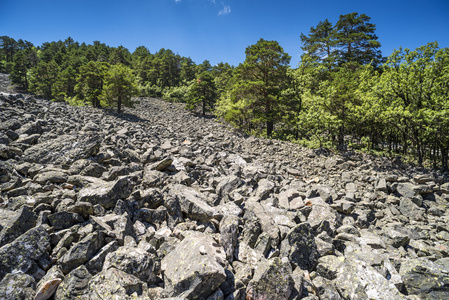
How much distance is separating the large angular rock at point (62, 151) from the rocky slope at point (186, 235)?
0.18 feet

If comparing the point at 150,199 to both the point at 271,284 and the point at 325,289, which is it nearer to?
the point at 271,284

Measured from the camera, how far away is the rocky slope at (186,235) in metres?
3.47

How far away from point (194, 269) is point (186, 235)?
1345 millimetres

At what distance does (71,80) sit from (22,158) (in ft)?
165

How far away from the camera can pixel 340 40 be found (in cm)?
3269

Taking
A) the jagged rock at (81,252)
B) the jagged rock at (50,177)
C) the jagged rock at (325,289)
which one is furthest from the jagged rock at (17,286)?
the jagged rock at (325,289)

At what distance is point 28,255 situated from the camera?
3.48 meters

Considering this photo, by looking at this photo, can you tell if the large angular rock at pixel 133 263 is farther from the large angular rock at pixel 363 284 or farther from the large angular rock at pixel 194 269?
the large angular rock at pixel 363 284

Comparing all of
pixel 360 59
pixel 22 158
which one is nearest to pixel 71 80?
pixel 22 158

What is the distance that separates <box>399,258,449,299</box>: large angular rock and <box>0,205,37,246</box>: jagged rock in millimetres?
8114

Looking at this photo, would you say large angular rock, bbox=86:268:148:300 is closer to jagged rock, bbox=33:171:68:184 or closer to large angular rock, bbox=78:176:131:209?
large angular rock, bbox=78:176:131:209

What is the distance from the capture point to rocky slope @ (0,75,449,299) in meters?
3.47

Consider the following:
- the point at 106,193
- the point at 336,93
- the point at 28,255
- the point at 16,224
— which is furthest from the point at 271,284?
the point at 336,93

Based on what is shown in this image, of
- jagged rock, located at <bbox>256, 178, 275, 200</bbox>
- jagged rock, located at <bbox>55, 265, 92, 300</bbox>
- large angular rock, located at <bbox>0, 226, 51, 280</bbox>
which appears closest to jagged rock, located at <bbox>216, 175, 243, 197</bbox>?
jagged rock, located at <bbox>256, 178, 275, 200</bbox>
